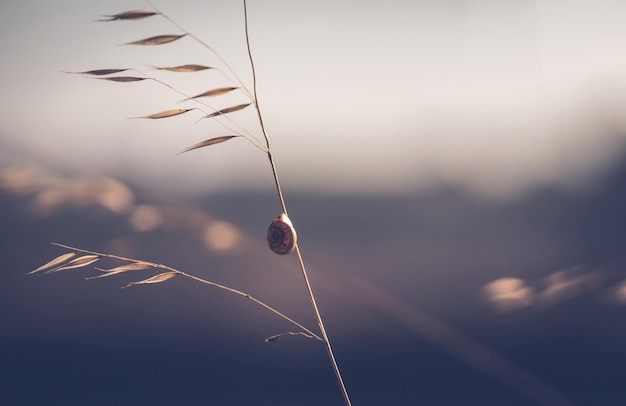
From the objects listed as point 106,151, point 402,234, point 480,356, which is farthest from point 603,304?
point 106,151

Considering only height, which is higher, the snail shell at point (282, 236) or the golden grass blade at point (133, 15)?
the golden grass blade at point (133, 15)

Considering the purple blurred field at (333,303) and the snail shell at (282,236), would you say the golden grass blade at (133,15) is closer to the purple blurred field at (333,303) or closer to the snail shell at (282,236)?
the snail shell at (282,236)

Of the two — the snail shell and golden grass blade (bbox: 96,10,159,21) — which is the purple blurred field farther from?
golden grass blade (bbox: 96,10,159,21)

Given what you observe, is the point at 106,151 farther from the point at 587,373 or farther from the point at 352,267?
the point at 587,373

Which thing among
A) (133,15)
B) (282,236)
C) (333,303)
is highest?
(133,15)

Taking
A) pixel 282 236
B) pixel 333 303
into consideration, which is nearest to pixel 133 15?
pixel 282 236

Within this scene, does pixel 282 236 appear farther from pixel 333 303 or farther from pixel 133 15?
pixel 333 303

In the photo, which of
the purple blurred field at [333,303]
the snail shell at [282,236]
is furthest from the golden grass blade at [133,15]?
the purple blurred field at [333,303]

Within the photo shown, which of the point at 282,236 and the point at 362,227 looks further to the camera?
the point at 362,227

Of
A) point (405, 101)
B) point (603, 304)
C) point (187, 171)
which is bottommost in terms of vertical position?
point (603, 304)
